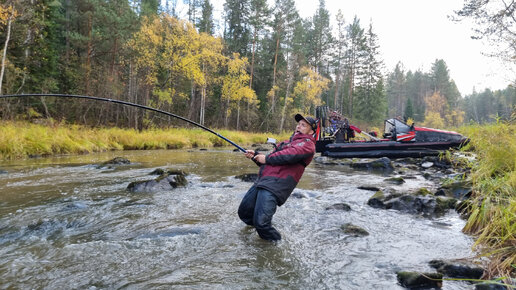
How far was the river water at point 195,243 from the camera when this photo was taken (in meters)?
2.74

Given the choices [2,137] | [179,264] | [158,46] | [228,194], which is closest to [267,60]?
[158,46]

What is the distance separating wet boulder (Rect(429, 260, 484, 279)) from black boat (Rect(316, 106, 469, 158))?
10853 mm

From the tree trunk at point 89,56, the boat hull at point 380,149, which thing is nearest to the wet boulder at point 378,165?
the boat hull at point 380,149

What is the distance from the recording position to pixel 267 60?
130ft

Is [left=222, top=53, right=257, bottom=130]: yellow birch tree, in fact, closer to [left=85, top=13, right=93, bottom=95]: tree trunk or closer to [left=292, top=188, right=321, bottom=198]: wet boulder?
[left=85, top=13, right=93, bottom=95]: tree trunk

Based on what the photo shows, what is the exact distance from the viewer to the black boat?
41.8 feet

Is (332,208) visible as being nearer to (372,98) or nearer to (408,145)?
(408,145)

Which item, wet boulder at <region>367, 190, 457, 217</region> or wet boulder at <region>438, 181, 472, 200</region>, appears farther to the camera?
wet boulder at <region>438, 181, 472, 200</region>

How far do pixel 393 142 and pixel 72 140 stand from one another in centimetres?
1480

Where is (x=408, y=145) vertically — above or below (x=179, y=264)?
above

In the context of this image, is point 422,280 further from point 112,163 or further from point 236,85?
point 236,85

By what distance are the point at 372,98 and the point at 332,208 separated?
5332cm

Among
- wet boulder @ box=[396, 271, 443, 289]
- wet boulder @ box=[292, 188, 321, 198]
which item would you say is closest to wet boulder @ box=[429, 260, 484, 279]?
wet boulder @ box=[396, 271, 443, 289]

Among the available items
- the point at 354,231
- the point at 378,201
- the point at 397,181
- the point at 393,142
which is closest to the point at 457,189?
the point at 378,201
